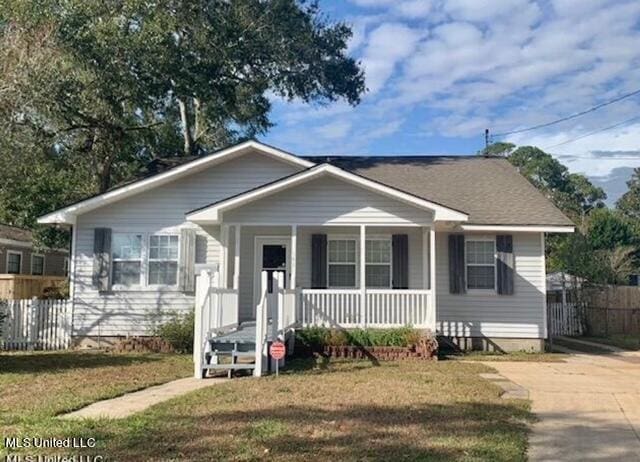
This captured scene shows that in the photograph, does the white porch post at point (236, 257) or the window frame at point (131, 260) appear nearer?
the white porch post at point (236, 257)

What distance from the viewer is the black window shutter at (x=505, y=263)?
1448cm

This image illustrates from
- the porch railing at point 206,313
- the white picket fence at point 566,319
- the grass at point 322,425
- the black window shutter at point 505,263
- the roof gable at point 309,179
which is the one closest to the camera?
the grass at point 322,425

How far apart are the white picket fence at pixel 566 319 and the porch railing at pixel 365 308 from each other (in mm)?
7574

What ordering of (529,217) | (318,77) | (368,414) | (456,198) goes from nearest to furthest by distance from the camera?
(368,414) < (529,217) < (456,198) < (318,77)

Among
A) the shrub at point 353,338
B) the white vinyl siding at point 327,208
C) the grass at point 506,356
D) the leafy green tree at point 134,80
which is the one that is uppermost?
the leafy green tree at point 134,80

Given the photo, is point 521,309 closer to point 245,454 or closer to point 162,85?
point 245,454

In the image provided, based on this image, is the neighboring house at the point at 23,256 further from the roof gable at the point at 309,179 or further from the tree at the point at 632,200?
the tree at the point at 632,200

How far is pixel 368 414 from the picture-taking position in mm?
6797

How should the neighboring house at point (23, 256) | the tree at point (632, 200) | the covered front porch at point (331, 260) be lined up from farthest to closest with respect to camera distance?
the tree at point (632, 200) < the neighboring house at point (23, 256) < the covered front porch at point (331, 260)

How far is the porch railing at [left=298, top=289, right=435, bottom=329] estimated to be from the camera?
13172 mm

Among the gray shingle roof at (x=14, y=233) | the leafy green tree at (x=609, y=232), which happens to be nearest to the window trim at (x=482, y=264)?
the gray shingle roof at (x=14, y=233)

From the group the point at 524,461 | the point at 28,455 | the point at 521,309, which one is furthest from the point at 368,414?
the point at 521,309

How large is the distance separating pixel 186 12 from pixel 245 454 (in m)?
17.5

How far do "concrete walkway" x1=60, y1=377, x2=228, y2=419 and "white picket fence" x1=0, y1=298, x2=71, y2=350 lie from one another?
6.51 m
